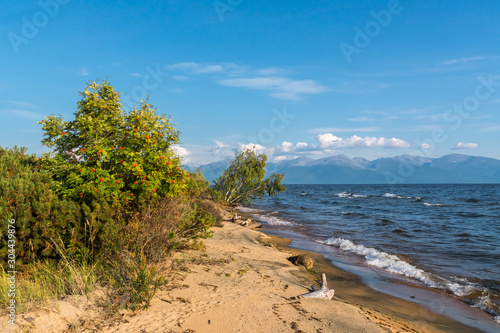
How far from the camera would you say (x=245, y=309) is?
21.9 feet

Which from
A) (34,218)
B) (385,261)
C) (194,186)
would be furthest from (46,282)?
(385,261)

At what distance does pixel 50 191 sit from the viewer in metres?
7.67

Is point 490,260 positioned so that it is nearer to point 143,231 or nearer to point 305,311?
point 305,311

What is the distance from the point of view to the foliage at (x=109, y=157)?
827cm

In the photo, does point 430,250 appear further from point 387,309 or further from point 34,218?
point 34,218

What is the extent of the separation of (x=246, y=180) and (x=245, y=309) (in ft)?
98.0

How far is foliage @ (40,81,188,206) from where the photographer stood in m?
8.27

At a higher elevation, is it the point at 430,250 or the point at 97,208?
the point at 97,208

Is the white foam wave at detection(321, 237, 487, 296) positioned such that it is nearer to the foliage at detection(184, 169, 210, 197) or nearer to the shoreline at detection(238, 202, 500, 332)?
the shoreline at detection(238, 202, 500, 332)

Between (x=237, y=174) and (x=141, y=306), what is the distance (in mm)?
30967

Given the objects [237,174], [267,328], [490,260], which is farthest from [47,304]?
[237,174]

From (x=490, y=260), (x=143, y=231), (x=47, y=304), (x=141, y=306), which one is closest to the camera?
(x=47, y=304)

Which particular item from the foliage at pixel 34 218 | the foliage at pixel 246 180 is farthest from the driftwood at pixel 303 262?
the foliage at pixel 246 180

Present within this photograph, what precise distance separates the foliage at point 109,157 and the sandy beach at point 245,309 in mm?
2718
